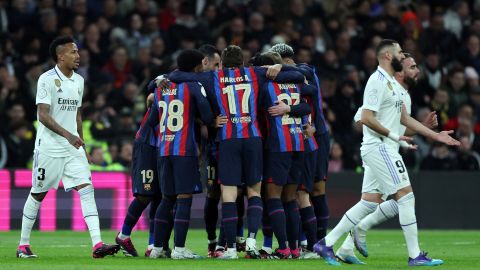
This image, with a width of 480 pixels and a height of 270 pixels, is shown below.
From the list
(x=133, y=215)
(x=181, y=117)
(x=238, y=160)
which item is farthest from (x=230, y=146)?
(x=133, y=215)

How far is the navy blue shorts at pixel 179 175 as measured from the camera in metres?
12.7

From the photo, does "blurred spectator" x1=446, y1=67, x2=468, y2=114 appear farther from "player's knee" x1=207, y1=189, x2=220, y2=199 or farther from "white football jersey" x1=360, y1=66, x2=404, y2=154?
"white football jersey" x1=360, y1=66, x2=404, y2=154

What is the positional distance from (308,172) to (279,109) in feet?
3.03

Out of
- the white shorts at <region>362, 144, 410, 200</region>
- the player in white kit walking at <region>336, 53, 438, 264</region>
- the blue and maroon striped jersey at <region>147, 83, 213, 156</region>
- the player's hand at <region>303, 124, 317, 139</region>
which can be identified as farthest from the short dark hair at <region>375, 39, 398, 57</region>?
the blue and maroon striped jersey at <region>147, 83, 213, 156</region>

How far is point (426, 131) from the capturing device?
38.8ft

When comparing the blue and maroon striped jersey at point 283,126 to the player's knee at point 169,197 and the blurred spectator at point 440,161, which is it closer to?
the player's knee at point 169,197

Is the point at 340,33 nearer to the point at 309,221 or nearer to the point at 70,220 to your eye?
the point at 70,220

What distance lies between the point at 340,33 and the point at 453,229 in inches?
214

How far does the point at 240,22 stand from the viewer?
22.9 metres

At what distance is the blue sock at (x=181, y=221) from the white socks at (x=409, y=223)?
231cm

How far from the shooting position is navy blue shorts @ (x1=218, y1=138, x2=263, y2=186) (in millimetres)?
12633

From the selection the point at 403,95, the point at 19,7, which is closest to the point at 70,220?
the point at 19,7

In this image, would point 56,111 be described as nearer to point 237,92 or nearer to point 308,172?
point 237,92

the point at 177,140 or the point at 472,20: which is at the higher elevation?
the point at 472,20
